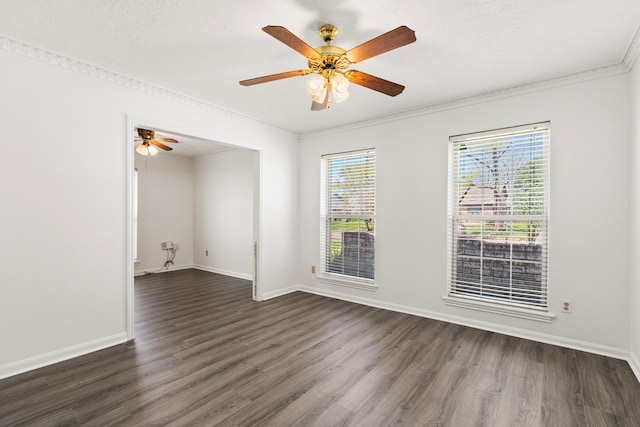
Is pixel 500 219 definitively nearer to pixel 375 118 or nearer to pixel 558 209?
pixel 558 209

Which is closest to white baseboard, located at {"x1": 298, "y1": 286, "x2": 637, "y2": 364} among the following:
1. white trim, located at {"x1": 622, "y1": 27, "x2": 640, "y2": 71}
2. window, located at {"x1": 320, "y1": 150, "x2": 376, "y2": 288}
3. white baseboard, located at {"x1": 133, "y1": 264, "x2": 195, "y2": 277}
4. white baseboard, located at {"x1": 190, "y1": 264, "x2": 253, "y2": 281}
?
window, located at {"x1": 320, "y1": 150, "x2": 376, "y2": 288}

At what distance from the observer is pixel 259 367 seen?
2580mm

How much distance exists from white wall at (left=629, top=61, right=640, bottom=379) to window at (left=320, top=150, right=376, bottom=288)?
8.49 feet

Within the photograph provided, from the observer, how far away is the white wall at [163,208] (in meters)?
6.38

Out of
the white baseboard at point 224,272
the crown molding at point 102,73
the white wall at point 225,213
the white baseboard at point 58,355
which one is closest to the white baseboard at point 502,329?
the white baseboard at point 224,272

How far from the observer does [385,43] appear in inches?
75.3

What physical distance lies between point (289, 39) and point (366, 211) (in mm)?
2943

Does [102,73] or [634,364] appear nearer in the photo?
[634,364]

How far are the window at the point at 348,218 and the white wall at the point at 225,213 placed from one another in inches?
64.1

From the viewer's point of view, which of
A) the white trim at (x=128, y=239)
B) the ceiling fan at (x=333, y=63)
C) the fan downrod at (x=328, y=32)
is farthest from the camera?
the white trim at (x=128, y=239)

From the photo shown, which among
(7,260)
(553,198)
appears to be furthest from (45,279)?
(553,198)

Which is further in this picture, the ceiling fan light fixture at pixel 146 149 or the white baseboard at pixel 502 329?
the ceiling fan light fixture at pixel 146 149

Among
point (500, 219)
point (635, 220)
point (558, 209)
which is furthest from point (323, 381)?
point (635, 220)

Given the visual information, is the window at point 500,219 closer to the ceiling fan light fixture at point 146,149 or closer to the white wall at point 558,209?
the white wall at point 558,209
